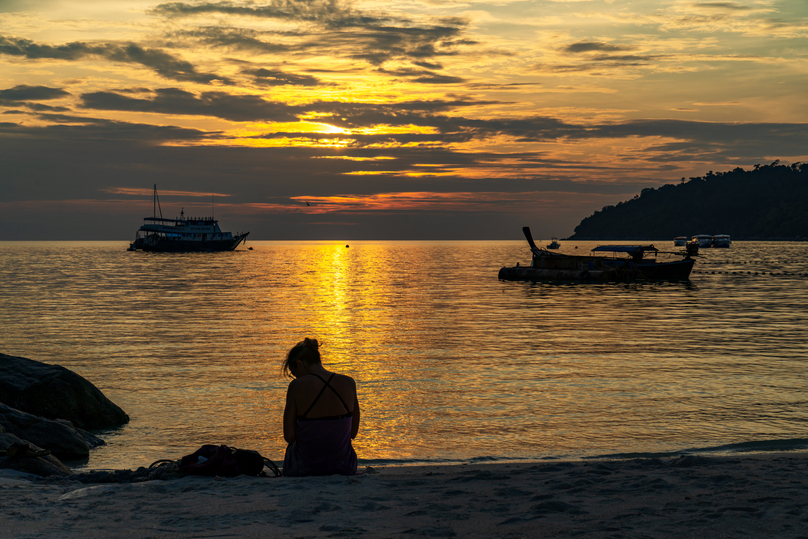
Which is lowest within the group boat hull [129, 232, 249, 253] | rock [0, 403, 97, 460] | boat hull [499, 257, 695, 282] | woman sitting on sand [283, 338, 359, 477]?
boat hull [499, 257, 695, 282]

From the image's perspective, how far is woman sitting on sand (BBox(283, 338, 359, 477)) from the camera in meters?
6.46

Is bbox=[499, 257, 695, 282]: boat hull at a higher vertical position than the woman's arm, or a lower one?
lower

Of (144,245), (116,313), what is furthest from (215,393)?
(144,245)

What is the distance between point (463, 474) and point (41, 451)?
5.36 m

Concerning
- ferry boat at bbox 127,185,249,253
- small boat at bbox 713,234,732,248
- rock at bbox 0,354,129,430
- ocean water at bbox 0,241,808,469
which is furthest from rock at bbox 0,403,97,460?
small boat at bbox 713,234,732,248

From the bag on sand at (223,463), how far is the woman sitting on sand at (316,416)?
0.44m

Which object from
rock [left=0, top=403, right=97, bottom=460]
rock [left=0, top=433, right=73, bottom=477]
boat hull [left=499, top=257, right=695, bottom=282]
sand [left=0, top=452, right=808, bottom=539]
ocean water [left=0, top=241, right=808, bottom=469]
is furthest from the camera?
boat hull [left=499, top=257, right=695, bottom=282]

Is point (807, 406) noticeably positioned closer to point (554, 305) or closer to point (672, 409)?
point (672, 409)

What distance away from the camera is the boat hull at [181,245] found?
151 metres

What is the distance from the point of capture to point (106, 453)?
980 cm

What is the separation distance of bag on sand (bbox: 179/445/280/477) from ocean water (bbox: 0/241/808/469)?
2297 millimetres

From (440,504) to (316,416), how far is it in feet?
5.27

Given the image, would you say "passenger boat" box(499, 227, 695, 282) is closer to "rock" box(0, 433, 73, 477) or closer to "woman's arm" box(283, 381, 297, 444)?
"woman's arm" box(283, 381, 297, 444)

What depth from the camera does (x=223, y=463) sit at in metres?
7.21
